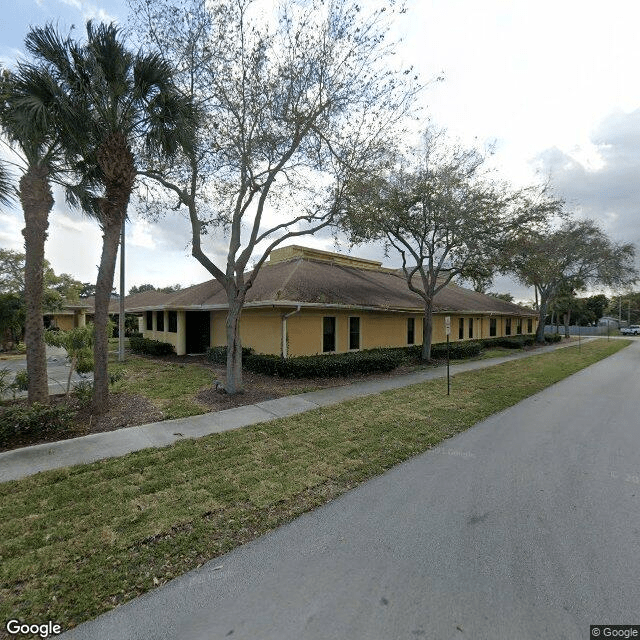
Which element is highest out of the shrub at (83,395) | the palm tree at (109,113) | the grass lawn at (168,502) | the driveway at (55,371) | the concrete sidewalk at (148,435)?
the palm tree at (109,113)

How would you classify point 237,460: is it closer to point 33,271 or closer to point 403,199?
point 33,271

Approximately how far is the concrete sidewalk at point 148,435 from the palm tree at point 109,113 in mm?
1504

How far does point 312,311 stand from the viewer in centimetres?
1323

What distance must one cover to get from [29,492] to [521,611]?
204 inches

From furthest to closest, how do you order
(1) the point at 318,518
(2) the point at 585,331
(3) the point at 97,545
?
1. (2) the point at 585,331
2. (1) the point at 318,518
3. (3) the point at 97,545

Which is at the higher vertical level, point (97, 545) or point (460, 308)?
Answer: point (460, 308)

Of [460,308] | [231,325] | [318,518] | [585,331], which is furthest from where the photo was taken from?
[585,331]

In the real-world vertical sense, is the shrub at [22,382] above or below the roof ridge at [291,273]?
below

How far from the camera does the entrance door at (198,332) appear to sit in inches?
698

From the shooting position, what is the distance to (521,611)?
8.26 ft

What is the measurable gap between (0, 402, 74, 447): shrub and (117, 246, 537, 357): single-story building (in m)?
6.62

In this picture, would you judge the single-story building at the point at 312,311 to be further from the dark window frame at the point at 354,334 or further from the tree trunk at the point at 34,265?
the tree trunk at the point at 34,265

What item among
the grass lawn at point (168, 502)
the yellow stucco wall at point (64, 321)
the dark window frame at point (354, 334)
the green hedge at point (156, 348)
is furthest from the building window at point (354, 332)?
the yellow stucco wall at point (64, 321)

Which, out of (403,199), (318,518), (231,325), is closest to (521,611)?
(318,518)
